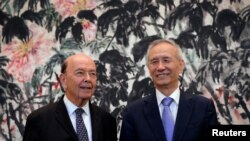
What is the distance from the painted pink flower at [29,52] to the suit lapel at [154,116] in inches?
43.2

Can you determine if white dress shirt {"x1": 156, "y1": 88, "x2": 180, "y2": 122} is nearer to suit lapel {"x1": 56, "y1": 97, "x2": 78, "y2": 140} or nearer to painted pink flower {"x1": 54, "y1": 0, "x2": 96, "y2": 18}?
suit lapel {"x1": 56, "y1": 97, "x2": 78, "y2": 140}

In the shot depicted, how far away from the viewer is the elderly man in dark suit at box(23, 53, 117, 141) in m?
2.22

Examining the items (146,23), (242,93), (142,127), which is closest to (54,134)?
(142,127)

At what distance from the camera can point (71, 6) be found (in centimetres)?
300

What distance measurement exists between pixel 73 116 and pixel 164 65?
2.11ft

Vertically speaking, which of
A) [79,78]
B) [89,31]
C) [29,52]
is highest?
[89,31]

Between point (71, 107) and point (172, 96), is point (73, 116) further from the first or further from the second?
point (172, 96)

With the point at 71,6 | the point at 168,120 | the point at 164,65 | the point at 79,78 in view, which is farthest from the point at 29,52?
the point at 168,120

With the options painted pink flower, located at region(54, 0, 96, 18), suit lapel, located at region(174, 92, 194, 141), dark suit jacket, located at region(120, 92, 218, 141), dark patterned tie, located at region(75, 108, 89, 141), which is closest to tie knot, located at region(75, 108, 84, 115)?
dark patterned tie, located at region(75, 108, 89, 141)

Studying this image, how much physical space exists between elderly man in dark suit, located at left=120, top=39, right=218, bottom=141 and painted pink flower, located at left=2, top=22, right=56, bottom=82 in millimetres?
1053

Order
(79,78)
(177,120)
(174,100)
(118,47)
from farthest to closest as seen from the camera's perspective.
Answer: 1. (118,47)
2. (79,78)
3. (174,100)
4. (177,120)

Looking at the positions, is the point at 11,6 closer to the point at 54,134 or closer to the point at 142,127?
the point at 54,134

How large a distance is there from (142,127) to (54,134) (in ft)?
1.70

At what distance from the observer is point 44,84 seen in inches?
117
